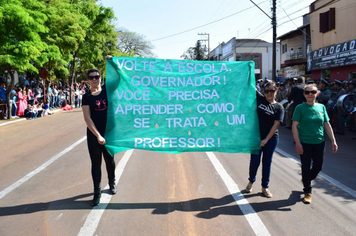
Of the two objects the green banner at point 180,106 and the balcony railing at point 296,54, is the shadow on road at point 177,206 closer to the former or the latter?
the green banner at point 180,106

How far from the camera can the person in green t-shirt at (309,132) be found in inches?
188

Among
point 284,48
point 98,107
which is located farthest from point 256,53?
point 98,107

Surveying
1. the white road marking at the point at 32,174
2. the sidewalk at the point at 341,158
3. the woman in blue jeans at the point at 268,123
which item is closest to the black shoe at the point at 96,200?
the white road marking at the point at 32,174

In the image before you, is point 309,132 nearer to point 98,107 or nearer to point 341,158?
point 98,107

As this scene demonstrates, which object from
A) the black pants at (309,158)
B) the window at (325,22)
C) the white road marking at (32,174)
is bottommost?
the white road marking at (32,174)

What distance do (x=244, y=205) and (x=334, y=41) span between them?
21.7m

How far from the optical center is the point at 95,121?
15.6 feet

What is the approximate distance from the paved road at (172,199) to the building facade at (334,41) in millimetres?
15287

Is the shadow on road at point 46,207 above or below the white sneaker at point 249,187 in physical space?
below

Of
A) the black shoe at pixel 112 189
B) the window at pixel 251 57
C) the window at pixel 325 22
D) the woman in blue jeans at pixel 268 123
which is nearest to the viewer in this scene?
the woman in blue jeans at pixel 268 123

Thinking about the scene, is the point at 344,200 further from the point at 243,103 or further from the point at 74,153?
the point at 74,153

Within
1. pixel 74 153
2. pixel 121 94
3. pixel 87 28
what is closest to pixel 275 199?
pixel 121 94

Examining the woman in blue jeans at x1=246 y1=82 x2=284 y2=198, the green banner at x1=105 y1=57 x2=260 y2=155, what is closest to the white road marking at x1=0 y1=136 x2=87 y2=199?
the green banner at x1=105 y1=57 x2=260 y2=155

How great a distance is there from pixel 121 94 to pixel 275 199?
9.67 ft
